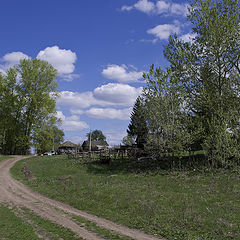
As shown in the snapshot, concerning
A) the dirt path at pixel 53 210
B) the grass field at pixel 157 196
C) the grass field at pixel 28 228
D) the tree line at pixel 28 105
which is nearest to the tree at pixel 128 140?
the tree line at pixel 28 105

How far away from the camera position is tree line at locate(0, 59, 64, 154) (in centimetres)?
4812

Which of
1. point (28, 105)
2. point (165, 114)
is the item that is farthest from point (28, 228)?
point (28, 105)

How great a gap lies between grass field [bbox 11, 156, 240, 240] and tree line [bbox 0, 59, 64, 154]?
22021 mm

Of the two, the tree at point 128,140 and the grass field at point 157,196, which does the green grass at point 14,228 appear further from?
the tree at point 128,140

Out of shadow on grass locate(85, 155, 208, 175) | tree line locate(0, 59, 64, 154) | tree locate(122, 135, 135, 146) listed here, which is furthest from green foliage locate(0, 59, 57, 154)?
tree locate(122, 135, 135, 146)

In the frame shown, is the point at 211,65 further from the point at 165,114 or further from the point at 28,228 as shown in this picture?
the point at 28,228

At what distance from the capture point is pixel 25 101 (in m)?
48.3

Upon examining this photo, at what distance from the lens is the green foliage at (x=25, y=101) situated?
158ft

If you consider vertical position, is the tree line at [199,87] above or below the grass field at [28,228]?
above

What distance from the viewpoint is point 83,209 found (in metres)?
14.5

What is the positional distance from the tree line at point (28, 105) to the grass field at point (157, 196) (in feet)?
72.2

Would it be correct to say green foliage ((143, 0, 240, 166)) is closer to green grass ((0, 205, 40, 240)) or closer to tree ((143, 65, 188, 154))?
tree ((143, 65, 188, 154))

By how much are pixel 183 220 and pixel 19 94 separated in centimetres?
4452

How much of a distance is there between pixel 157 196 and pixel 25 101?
39480mm
